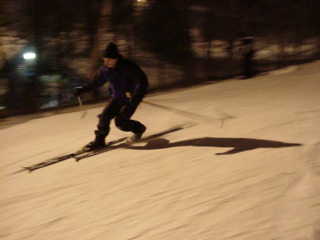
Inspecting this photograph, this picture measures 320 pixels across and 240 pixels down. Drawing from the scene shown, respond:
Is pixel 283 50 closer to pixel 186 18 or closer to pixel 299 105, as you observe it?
pixel 186 18

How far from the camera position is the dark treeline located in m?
10.4

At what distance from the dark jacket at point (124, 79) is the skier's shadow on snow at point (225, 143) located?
791 millimetres

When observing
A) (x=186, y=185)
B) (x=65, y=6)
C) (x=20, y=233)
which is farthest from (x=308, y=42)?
(x=20, y=233)

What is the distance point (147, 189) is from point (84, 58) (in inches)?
267

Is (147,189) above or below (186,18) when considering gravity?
below

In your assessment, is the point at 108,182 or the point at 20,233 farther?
the point at 108,182

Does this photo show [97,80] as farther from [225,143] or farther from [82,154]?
[225,143]

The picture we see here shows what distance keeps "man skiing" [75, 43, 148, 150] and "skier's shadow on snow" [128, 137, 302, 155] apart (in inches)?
16.2

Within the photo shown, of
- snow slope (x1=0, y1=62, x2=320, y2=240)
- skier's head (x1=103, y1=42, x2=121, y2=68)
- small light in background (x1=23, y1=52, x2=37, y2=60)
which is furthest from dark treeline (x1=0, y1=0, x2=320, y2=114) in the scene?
skier's head (x1=103, y1=42, x2=121, y2=68)

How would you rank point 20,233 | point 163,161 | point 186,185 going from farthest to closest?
point 163,161 < point 186,185 < point 20,233

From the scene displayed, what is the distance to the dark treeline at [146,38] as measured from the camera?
10.4 meters

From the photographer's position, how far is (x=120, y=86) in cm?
589

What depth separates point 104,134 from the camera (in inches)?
244

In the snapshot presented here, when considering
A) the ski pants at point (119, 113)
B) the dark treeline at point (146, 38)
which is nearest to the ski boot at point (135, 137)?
the ski pants at point (119, 113)
